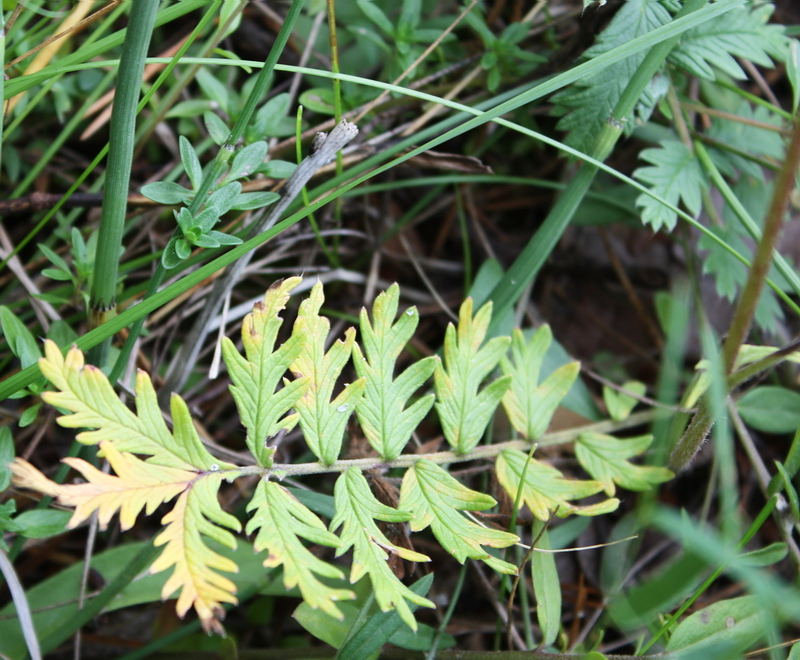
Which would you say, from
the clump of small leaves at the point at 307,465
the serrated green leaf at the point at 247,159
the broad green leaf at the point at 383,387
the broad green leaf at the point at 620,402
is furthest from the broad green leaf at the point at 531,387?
the serrated green leaf at the point at 247,159

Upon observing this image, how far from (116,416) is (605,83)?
3.82ft

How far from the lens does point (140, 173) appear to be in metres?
1.83

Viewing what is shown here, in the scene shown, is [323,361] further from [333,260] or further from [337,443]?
[333,260]

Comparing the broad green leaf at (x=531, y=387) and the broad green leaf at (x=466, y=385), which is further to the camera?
the broad green leaf at (x=531, y=387)

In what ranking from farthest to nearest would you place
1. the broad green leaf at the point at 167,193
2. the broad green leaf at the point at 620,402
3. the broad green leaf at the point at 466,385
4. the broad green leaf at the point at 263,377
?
the broad green leaf at the point at 620,402 < the broad green leaf at the point at 466,385 < the broad green leaf at the point at 167,193 < the broad green leaf at the point at 263,377

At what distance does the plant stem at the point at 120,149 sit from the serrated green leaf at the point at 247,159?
19cm

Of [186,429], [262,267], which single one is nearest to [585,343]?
[262,267]

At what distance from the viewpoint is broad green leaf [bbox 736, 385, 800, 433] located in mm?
1590

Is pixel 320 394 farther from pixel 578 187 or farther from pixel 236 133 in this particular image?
pixel 578 187

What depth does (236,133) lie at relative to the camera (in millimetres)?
1082

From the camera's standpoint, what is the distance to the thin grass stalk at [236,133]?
1.06 metres

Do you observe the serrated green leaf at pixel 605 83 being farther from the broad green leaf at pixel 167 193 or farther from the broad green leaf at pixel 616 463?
the broad green leaf at pixel 167 193

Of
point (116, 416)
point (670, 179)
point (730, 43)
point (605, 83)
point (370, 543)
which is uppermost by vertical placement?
point (730, 43)

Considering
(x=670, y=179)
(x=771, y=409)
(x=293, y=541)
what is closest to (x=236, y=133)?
(x=293, y=541)
